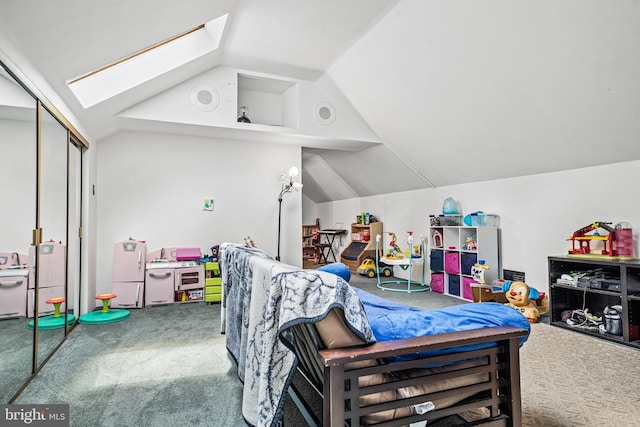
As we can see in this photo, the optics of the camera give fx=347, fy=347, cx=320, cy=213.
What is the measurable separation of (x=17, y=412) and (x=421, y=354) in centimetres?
216

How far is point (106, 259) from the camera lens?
461 centimetres

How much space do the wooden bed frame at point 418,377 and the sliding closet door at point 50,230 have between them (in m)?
2.05

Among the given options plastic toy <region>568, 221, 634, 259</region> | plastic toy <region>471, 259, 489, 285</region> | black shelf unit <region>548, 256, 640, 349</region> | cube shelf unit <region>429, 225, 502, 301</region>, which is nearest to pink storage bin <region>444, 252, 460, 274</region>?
cube shelf unit <region>429, 225, 502, 301</region>

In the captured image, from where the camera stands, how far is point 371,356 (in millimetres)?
1290

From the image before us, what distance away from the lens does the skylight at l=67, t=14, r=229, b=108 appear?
3365 millimetres

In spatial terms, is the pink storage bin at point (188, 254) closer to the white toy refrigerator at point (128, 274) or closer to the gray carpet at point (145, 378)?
the white toy refrigerator at point (128, 274)

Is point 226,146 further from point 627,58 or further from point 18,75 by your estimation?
point 627,58

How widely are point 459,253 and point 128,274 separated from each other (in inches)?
176

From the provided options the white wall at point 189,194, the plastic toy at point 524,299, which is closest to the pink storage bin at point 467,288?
the plastic toy at point 524,299

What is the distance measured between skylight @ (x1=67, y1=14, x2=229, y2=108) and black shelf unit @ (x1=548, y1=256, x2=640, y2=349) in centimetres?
415

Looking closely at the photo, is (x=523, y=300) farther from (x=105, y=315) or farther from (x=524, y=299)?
(x=105, y=315)

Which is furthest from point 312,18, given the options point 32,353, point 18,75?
point 32,353

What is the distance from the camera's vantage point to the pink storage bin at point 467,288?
15.7 ft
